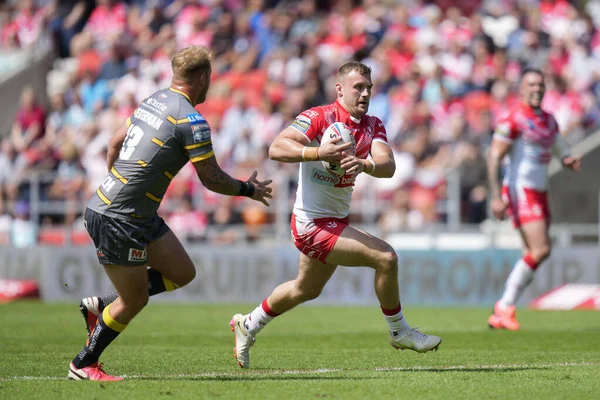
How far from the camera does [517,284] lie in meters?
12.8

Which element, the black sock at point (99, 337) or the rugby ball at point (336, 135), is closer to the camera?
the black sock at point (99, 337)

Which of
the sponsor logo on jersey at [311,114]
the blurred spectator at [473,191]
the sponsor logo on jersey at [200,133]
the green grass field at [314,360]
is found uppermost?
the sponsor logo on jersey at [311,114]

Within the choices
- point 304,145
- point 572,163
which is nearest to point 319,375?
point 304,145

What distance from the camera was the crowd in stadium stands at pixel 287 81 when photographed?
62.0 feet

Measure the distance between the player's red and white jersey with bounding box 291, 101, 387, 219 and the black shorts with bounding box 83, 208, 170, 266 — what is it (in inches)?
60.5

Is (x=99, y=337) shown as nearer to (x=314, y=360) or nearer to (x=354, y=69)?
(x=314, y=360)

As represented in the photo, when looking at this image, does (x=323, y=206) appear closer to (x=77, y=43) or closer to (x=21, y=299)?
(x=21, y=299)

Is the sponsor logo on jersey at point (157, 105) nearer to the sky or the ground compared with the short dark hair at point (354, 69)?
nearer to the ground

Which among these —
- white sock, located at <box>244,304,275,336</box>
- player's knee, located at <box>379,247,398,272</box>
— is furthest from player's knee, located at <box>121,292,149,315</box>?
player's knee, located at <box>379,247,398,272</box>

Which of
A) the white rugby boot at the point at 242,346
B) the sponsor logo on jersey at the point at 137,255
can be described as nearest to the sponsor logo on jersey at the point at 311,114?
the sponsor logo on jersey at the point at 137,255

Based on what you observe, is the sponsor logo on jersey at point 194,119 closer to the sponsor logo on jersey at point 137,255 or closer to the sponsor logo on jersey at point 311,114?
the sponsor logo on jersey at point 137,255

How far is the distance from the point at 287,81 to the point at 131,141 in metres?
14.3

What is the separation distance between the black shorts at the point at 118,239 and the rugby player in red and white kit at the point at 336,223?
4.08 feet

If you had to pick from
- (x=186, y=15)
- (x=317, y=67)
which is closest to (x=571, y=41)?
(x=317, y=67)
